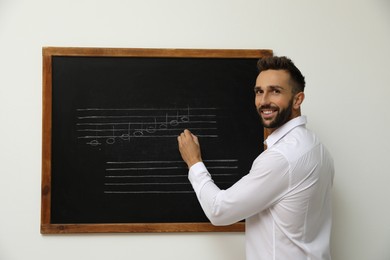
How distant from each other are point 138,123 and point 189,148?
0.30m

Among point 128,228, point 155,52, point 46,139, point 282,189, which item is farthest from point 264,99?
point 46,139

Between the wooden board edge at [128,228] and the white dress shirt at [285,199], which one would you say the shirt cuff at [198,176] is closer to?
the white dress shirt at [285,199]

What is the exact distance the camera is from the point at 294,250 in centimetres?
141

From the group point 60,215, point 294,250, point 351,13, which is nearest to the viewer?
point 294,250

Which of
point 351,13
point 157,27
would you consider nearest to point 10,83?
point 157,27

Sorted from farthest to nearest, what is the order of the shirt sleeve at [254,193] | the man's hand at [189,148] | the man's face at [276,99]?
1. the man's hand at [189,148]
2. the man's face at [276,99]
3. the shirt sleeve at [254,193]

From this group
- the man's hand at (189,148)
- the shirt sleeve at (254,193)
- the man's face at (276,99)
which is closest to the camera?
the shirt sleeve at (254,193)

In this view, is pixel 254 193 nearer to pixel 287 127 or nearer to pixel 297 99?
pixel 287 127

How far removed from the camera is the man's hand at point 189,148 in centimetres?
170

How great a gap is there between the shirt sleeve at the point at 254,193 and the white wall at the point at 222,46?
440 millimetres

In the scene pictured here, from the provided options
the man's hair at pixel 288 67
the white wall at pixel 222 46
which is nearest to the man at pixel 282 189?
the man's hair at pixel 288 67

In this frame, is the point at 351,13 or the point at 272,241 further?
the point at 351,13

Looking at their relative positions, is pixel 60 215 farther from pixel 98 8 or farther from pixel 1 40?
pixel 98 8

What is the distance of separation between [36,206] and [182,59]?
105 cm
